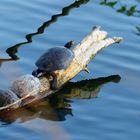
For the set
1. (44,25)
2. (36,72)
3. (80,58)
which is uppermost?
(44,25)

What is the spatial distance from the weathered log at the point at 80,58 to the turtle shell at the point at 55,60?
9cm

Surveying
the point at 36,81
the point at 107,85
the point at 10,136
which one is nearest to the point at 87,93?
the point at 107,85

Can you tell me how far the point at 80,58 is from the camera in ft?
25.1

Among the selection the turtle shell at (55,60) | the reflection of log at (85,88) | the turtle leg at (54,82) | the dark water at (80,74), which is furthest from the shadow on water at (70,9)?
the turtle leg at (54,82)

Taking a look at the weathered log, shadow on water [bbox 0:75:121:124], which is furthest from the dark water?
the weathered log

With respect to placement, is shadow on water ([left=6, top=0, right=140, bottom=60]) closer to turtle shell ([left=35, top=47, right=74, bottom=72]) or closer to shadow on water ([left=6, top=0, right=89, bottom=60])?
shadow on water ([left=6, top=0, right=89, bottom=60])

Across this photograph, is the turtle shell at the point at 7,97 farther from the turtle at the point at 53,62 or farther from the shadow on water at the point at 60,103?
the turtle at the point at 53,62

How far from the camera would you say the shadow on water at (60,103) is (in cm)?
670

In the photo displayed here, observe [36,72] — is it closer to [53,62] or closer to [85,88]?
[53,62]

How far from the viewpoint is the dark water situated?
6.51 metres

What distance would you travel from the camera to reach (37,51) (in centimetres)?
826

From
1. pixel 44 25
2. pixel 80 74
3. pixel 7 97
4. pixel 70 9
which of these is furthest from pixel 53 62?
pixel 70 9

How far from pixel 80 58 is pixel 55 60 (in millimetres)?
435

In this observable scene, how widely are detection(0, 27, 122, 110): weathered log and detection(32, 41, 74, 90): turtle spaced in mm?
71
